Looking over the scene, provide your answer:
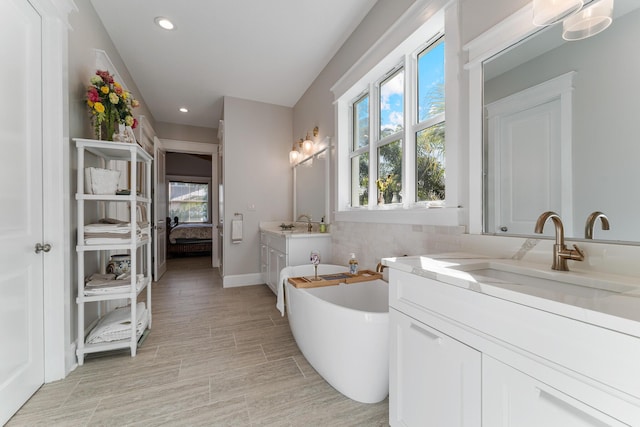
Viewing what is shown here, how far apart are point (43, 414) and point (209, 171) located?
836cm

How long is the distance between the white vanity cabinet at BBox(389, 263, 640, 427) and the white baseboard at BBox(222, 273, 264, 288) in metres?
3.26

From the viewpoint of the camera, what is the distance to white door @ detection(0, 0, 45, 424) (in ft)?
4.68

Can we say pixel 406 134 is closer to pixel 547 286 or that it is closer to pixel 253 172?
pixel 547 286

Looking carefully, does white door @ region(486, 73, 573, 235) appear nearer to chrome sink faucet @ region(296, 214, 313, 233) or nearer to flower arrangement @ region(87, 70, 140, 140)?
chrome sink faucet @ region(296, 214, 313, 233)

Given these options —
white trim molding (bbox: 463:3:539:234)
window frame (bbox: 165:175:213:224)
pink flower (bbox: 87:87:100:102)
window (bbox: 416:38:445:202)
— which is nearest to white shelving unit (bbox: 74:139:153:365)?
pink flower (bbox: 87:87:100:102)

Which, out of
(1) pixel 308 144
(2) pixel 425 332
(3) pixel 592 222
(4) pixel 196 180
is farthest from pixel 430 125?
(4) pixel 196 180

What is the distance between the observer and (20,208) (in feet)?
5.05

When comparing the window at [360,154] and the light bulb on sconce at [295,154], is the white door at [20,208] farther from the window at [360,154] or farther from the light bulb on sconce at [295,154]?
the light bulb on sconce at [295,154]

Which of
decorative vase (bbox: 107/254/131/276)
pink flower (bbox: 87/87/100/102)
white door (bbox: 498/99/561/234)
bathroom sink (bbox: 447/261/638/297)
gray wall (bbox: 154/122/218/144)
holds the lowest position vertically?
decorative vase (bbox: 107/254/131/276)

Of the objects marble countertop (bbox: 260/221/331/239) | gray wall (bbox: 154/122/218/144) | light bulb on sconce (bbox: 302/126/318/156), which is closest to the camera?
marble countertop (bbox: 260/221/331/239)

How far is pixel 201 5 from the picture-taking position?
2.32m

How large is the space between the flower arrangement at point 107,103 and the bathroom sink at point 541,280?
8.53 ft

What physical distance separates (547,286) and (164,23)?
137 inches

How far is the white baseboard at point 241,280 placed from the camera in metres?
4.04
